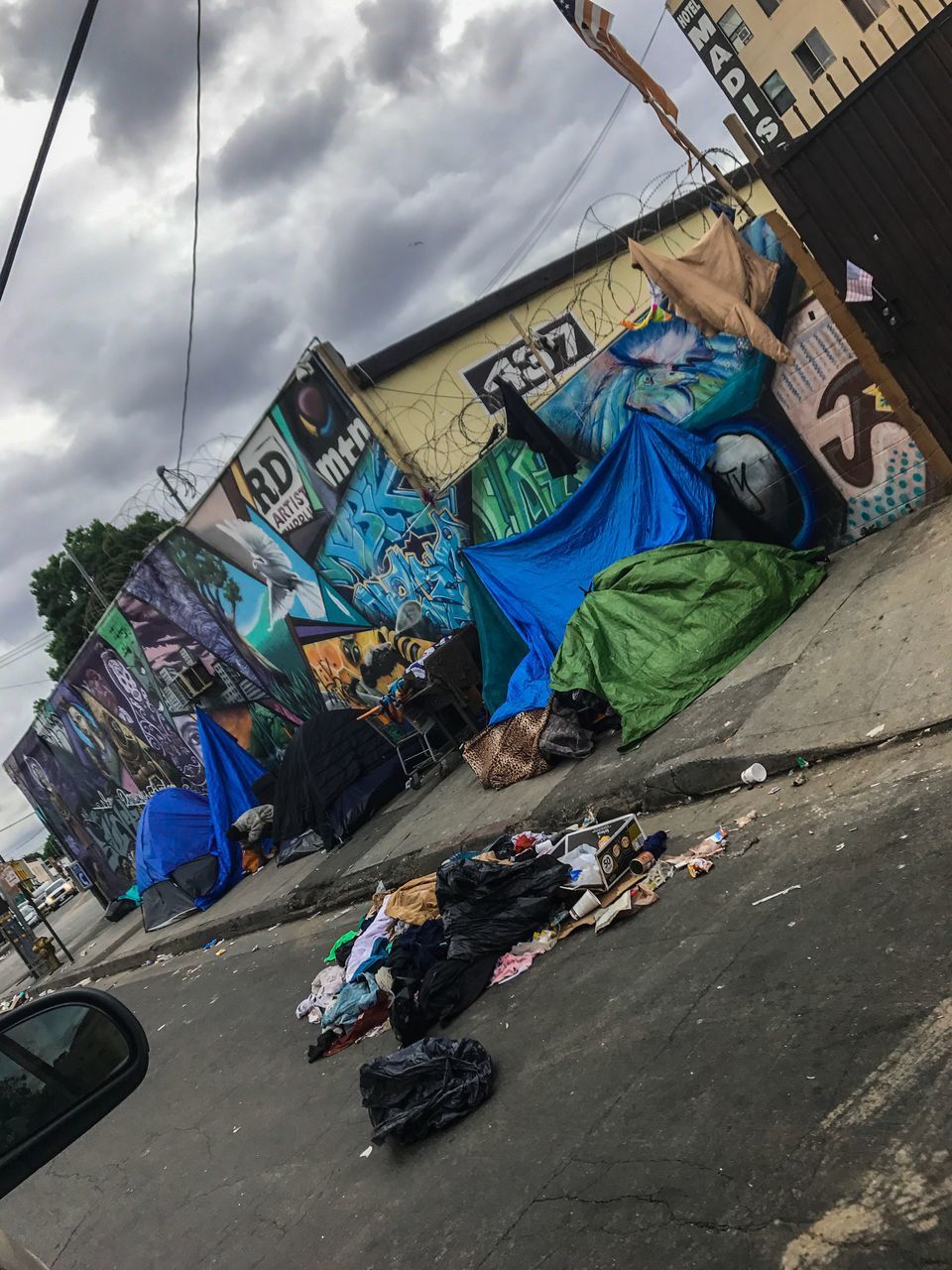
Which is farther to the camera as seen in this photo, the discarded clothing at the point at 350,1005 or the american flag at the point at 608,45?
the american flag at the point at 608,45

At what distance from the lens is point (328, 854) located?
428 inches

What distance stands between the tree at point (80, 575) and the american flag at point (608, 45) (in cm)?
2947

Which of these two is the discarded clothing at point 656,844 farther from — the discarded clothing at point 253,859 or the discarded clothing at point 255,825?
the discarded clothing at point 253,859

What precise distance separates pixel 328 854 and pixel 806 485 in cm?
662

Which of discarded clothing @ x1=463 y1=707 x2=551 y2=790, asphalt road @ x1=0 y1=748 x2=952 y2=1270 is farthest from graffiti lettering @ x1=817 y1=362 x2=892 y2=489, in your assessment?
asphalt road @ x1=0 y1=748 x2=952 y2=1270

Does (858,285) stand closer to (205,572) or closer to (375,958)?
(375,958)

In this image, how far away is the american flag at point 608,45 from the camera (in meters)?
7.90

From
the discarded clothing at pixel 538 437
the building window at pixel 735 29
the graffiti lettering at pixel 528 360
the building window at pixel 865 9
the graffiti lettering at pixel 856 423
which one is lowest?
the graffiti lettering at pixel 856 423

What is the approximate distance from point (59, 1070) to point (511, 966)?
126 inches

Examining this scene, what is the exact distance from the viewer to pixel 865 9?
3297 cm

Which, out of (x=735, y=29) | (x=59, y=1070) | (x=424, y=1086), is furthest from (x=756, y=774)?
(x=735, y=29)

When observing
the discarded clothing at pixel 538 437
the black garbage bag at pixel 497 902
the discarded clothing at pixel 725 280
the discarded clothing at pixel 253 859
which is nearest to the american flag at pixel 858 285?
the discarded clothing at pixel 725 280

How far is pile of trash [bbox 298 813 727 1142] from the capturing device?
425 cm

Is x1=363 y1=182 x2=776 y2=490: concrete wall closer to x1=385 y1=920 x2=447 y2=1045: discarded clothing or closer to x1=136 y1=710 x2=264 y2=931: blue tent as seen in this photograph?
x1=136 y1=710 x2=264 y2=931: blue tent
